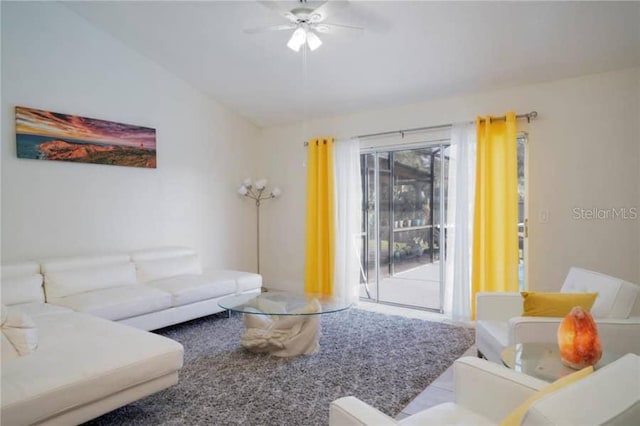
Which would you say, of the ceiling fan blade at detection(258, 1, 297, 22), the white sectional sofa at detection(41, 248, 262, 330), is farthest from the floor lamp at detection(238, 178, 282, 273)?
the ceiling fan blade at detection(258, 1, 297, 22)

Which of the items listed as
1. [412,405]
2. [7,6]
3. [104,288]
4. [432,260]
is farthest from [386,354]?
[7,6]

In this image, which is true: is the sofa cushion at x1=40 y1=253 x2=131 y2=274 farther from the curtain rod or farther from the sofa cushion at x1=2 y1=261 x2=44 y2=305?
the curtain rod

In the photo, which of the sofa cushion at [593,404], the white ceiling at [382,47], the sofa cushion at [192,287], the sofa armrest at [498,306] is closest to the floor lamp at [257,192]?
the white ceiling at [382,47]

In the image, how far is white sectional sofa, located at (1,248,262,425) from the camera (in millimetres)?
1901

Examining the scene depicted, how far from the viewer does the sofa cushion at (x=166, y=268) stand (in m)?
4.25

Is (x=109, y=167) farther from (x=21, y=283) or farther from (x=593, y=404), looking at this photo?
(x=593, y=404)

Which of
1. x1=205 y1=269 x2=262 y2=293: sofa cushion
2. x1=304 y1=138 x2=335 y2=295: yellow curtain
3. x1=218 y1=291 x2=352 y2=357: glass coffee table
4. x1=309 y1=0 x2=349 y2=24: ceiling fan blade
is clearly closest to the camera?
x1=309 y1=0 x2=349 y2=24: ceiling fan blade

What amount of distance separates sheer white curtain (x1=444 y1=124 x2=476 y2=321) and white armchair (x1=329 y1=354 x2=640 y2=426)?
2643 millimetres

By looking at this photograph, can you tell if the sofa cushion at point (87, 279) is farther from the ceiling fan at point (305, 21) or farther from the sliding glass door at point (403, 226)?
the sliding glass door at point (403, 226)

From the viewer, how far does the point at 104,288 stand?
3.83m

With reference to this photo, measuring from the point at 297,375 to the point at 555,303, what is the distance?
1761 mm

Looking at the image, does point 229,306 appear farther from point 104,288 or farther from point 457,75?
point 457,75

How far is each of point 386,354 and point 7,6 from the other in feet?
14.9

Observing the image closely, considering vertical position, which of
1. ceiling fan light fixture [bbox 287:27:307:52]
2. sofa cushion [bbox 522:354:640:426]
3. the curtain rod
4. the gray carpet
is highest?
ceiling fan light fixture [bbox 287:27:307:52]
